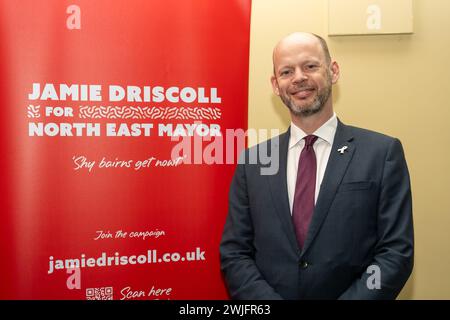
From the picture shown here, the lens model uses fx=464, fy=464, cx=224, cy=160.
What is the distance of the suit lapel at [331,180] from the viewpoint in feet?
5.99

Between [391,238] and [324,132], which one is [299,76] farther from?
[391,238]

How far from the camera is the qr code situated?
2.17 m

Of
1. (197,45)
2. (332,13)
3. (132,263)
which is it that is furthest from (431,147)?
(132,263)

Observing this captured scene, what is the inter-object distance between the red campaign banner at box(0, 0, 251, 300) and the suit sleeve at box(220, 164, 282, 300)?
269mm

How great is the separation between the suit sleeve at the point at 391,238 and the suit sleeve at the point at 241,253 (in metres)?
0.34

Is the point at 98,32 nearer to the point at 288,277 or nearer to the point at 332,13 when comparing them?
the point at 332,13

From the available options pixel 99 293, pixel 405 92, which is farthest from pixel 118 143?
pixel 405 92

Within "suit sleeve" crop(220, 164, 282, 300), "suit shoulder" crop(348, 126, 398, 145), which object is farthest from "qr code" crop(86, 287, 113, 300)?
"suit shoulder" crop(348, 126, 398, 145)

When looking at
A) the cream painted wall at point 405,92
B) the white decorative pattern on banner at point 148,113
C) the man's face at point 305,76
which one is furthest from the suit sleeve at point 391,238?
the white decorative pattern on banner at point 148,113

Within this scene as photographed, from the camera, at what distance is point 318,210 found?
1.83 m

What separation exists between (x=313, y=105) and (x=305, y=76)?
0.42ft

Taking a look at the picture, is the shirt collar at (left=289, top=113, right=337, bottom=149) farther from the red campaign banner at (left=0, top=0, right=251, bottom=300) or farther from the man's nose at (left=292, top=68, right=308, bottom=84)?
the red campaign banner at (left=0, top=0, right=251, bottom=300)
